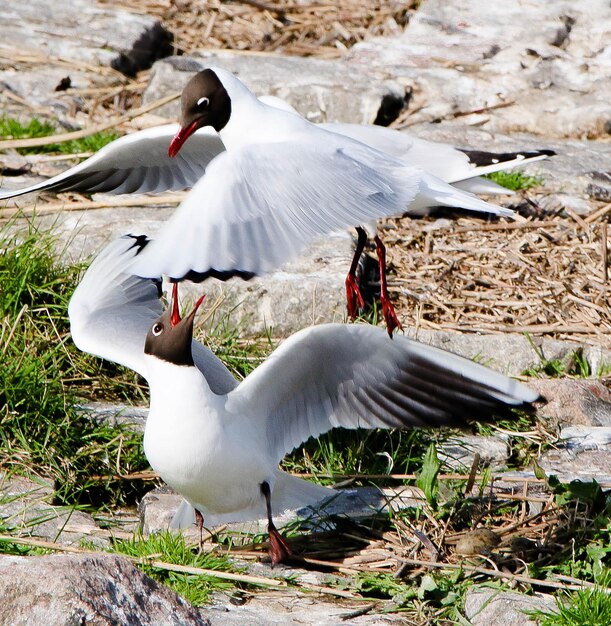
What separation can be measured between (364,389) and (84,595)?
1566mm

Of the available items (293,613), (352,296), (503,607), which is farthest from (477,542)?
(352,296)

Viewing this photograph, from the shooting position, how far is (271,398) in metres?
3.59

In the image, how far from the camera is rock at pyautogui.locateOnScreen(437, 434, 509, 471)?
396cm

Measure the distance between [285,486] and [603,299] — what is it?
204 cm

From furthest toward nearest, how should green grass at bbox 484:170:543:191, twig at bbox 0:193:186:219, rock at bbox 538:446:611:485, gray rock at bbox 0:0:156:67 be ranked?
1. gray rock at bbox 0:0:156:67
2. green grass at bbox 484:170:543:191
3. twig at bbox 0:193:186:219
4. rock at bbox 538:446:611:485

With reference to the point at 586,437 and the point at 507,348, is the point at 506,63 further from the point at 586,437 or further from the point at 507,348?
the point at 586,437

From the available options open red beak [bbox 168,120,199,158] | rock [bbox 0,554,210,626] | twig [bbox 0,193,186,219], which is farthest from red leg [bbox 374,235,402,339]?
rock [bbox 0,554,210,626]

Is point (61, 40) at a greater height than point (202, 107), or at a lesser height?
lesser

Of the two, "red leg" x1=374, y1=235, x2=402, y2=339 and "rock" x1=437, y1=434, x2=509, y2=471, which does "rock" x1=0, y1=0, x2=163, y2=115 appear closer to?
"red leg" x1=374, y1=235, x2=402, y2=339

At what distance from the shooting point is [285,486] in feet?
11.9

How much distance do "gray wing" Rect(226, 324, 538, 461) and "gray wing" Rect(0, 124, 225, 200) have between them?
4.41 feet

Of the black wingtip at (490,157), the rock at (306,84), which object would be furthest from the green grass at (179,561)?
the rock at (306,84)

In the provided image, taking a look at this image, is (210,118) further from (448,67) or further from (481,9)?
(481,9)

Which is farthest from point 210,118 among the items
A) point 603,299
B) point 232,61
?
point 232,61
